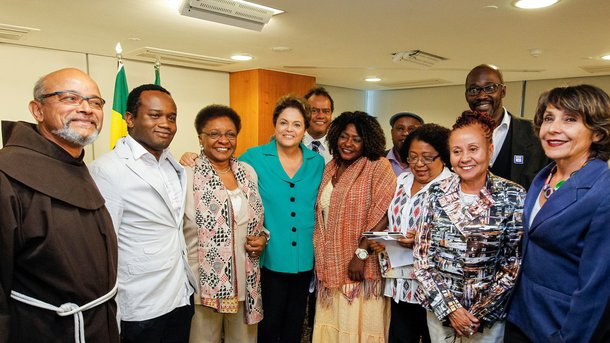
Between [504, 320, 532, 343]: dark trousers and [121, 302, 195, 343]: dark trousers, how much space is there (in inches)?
54.7

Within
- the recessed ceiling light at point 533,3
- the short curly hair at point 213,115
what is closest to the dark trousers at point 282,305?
the short curly hair at point 213,115

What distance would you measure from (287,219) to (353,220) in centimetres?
38

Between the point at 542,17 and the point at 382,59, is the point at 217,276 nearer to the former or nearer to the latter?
the point at 542,17

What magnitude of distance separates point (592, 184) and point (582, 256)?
0.79 ft

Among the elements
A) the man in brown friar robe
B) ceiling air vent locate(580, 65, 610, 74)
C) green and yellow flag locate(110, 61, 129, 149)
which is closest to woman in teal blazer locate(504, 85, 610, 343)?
the man in brown friar robe

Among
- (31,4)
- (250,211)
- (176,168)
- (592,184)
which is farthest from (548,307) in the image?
(31,4)

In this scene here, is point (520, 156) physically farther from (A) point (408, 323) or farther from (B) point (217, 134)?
(B) point (217, 134)

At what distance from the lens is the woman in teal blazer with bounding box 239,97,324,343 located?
237cm

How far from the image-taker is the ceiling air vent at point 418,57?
4.40 m

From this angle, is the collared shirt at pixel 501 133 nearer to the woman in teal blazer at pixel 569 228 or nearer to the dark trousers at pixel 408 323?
the woman in teal blazer at pixel 569 228

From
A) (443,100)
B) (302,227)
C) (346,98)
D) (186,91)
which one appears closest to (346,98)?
(346,98)

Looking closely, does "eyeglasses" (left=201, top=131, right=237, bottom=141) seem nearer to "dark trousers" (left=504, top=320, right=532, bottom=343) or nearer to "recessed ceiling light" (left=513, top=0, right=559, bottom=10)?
"dark trousers" (left=504, top=320, right=532, bottom=343)

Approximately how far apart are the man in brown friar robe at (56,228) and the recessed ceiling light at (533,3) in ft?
8.34

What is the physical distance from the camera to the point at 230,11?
2.86 meters
